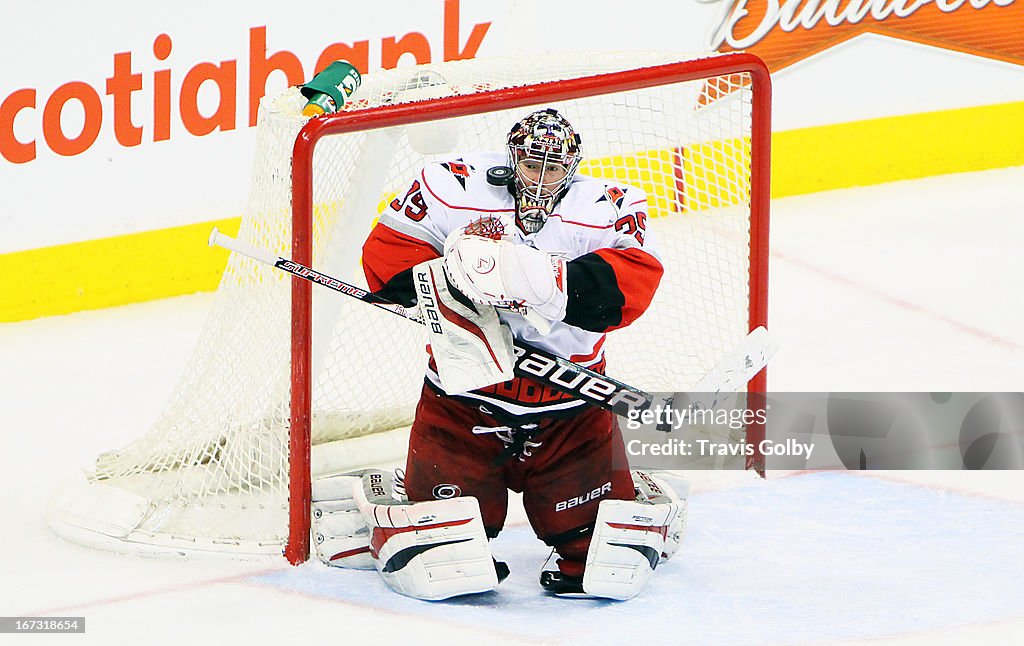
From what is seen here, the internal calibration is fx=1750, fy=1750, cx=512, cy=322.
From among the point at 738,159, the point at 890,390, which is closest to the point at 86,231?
the point at 738,159

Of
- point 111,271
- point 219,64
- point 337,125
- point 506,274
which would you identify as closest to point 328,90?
point 337,125

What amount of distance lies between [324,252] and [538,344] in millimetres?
530

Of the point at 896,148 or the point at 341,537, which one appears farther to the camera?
the point at 896,148

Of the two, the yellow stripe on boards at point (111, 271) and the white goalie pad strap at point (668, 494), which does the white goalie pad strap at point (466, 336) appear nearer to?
the white goalie pad strap at point (668, 494)

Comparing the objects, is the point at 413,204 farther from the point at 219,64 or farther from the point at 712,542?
the point at 219,64

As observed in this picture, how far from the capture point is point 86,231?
4375 mm

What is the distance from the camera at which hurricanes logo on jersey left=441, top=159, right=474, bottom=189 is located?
2.92 meters

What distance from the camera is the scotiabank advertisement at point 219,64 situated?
13.7ft

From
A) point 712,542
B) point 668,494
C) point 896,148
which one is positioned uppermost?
point 896,148

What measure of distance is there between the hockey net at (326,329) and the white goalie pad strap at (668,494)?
417 mm

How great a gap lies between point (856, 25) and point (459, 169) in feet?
8.88

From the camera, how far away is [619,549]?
9.57 feet

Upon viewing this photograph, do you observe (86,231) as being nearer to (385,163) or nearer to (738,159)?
(385,163)

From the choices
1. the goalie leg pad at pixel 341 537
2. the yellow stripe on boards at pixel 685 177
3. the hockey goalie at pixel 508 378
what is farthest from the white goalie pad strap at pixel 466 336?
the yellow stripe on boards at pixel 685 177
